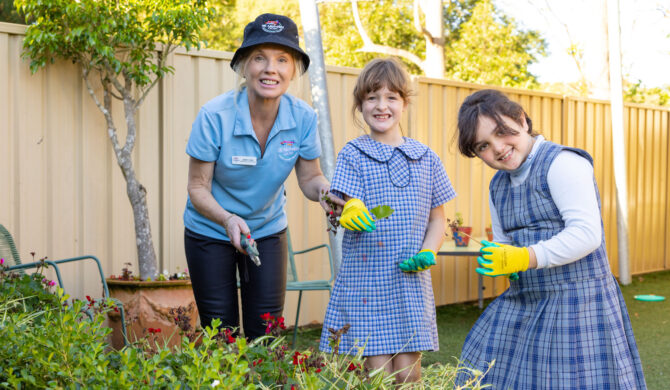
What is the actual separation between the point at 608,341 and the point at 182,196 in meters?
3.09

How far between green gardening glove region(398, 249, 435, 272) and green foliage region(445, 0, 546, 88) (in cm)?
1255

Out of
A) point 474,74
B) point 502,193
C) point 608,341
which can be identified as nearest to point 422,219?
point 502,193

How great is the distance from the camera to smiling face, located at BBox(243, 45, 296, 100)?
2275 mm

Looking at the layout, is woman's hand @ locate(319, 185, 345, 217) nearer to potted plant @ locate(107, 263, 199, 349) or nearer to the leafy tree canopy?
potted plant @ locate(107, 263, 199, 349)

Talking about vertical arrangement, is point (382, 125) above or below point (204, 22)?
below

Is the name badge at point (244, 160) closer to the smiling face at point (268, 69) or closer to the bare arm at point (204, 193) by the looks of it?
the bare arm at point (204, 193)

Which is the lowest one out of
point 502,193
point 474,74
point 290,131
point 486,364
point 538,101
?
point 486,364

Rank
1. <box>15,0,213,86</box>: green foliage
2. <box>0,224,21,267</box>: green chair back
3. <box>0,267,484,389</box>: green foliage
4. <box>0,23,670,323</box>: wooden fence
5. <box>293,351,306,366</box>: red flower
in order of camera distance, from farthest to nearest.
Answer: <box>0,23,670,323</box>: wooden fence → <box>15,0,213,86</box>: green foliage → <box>0,224,21,267</box>: green chair back → <box>293,351,306,366</box>: red flower → <box>0,267,484,389</box>: green foliage

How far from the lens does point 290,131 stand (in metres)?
2.42

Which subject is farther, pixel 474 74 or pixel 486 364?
pixel 474 74

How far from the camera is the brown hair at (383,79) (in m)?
2.33

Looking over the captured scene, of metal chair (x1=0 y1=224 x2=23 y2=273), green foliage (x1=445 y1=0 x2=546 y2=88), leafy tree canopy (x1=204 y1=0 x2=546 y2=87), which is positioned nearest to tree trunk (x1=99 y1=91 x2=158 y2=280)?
metal chair (x1=0 y1=224 x2=23 y2=273)

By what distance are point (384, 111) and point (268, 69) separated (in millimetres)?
410

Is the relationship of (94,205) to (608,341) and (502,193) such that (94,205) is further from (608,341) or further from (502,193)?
(608,341)
